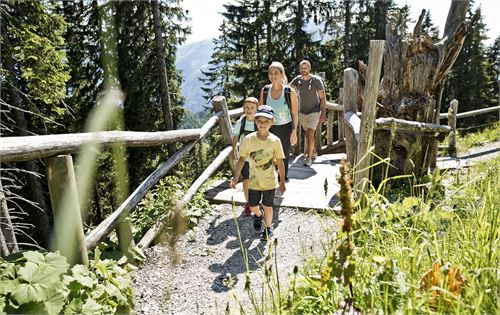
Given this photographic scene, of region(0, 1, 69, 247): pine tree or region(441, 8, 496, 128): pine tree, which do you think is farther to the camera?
region(441, 8, 496, 128): pine tree

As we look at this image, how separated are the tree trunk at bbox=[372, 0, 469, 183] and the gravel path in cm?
213

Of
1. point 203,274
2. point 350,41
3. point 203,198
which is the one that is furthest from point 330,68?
point 203,274

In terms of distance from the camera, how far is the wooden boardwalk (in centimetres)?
501

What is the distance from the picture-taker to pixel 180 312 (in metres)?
2.94

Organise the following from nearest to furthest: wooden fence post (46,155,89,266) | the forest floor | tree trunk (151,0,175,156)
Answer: wooden fence post (46,155,89,266), the forest floor, tree trunk (151,0,175,156)

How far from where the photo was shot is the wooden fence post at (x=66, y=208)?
252 centimetres

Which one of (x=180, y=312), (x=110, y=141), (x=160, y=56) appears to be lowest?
(x=180, y=312)

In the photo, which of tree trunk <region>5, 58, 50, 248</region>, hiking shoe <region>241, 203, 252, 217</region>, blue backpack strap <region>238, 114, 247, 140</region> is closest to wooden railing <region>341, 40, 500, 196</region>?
blue backpack strap <region>238, 114, 247, 140</region>

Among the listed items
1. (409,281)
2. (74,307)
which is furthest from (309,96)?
(74,307)

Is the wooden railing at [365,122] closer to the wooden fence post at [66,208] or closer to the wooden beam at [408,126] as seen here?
the wooden beam at [408,126]

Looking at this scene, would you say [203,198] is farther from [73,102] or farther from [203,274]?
[73,102]

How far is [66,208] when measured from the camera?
101 inches

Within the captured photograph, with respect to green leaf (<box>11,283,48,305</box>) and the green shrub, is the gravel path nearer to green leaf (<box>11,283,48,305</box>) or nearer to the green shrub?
the green shrub

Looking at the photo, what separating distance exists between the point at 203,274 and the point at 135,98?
1397 centimetres
